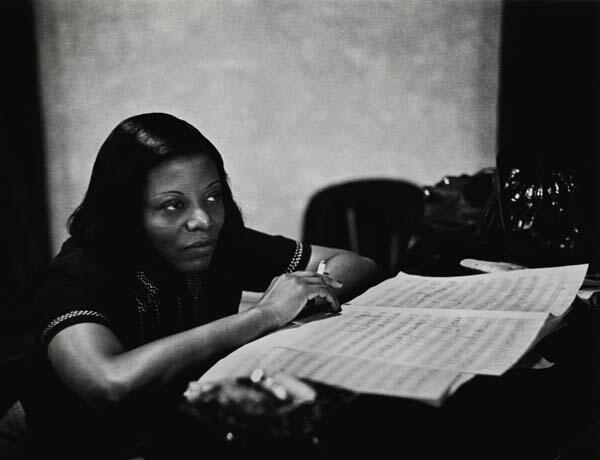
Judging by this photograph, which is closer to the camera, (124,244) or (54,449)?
(54,449)

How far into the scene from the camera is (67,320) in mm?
1001

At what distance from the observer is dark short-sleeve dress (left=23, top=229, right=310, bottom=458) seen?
34.8 inches

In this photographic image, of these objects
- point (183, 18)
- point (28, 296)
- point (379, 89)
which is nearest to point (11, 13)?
point (183, 18)

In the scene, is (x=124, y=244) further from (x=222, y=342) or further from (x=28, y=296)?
(x=222, y=342)

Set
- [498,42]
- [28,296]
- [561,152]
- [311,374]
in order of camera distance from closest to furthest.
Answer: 1. [311,374]
2. [28,296]
3. [561,152]
4. [498,42]

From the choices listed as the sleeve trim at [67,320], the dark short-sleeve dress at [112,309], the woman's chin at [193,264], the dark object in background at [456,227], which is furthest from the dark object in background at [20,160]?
the dark object in background at [456,227]

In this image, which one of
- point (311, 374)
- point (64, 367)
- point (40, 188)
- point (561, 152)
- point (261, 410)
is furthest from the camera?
point (40, 188)

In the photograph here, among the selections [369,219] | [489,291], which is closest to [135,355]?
[489,291]

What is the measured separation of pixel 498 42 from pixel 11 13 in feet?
7.15

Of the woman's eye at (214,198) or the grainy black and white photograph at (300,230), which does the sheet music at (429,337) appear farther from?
the woman's eye at (214,198)

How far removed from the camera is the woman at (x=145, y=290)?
0.91 m

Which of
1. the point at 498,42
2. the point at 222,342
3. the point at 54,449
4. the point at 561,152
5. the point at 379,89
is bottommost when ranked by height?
the point at 54,449

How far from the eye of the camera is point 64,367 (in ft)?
3.12

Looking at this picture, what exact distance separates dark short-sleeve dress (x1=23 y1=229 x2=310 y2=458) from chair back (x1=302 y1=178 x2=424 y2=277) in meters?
1.17
